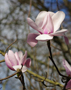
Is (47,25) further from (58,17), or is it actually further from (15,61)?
(15,61)

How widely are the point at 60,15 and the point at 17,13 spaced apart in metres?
1.36

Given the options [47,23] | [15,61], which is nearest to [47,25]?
[47,23]

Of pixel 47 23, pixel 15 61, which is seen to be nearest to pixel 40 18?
pixel 47 23

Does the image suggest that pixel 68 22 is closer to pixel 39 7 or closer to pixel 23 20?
pixel 39 7

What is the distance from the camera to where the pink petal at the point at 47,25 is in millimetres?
Answer: 318

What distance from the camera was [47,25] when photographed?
330 mm

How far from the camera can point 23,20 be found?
1.61 m

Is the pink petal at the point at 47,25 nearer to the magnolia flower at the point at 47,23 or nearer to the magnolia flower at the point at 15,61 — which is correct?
the magnolia flower at the point at 47,23

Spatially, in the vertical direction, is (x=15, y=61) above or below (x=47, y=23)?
below

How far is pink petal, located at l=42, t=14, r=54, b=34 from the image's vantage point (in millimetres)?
318

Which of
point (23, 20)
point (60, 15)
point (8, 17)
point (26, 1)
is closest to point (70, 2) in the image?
point (26, 1)

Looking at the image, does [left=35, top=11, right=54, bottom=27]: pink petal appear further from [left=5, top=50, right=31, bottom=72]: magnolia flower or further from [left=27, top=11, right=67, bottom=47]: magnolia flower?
[left=5, top=50, right=31, bottom=72]: magnolia flower

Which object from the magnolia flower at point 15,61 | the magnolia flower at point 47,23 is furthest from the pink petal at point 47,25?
the magnolia flower at point 15,61

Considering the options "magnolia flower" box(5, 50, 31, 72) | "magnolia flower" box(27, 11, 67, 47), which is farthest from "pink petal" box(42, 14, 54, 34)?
"magnolia flower" box(5, 50, 31, 72)
